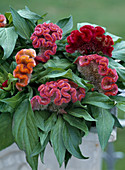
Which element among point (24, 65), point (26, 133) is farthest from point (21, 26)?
point (26, 133)

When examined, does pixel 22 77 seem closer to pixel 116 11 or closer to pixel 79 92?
pixel 79 92

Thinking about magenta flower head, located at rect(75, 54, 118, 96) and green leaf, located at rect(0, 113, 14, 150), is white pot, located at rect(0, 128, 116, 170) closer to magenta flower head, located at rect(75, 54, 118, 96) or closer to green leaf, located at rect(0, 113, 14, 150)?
green leaf, located at rect(0, 113, 14, 150)

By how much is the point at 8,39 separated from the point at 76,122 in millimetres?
505

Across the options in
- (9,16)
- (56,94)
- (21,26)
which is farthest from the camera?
(9,16)

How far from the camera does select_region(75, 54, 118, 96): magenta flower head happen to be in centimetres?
113

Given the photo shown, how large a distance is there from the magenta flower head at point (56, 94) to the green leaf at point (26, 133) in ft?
0.17

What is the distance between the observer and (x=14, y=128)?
1082 millimetres

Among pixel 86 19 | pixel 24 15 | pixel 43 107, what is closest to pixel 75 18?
pixel 86 19

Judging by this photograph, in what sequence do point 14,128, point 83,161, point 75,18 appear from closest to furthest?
1. point 14,128
2. point 83,161
3. point 75,18

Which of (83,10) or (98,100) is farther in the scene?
(83,10)

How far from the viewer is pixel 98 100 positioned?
1146 mm

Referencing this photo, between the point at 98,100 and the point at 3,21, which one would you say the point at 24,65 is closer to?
the point at 98,100

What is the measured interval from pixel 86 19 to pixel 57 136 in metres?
4.36

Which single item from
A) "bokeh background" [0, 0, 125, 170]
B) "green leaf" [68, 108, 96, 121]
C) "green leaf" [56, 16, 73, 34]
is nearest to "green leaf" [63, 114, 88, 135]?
"green leaf" [68, 108, 96, 121]
